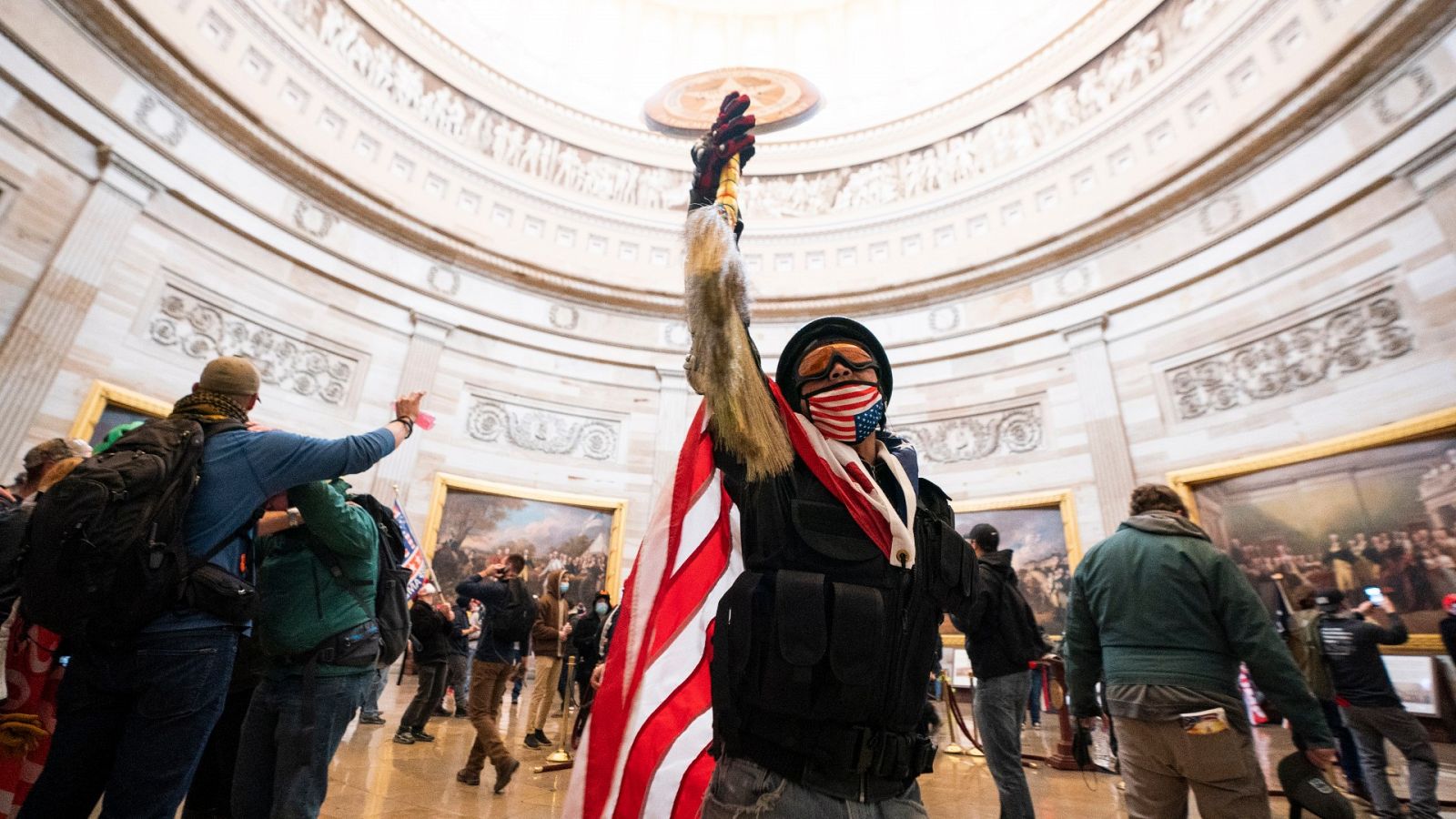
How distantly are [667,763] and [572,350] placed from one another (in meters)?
13.4

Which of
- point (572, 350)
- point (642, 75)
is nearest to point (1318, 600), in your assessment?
point (572, 350)

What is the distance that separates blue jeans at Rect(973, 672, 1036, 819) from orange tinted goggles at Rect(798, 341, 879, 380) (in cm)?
302

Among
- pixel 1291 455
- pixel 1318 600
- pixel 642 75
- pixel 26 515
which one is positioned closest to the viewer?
pixel 26 515

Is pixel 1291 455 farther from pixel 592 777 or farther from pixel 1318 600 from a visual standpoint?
pixel 592 777

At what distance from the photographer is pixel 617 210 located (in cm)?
1636

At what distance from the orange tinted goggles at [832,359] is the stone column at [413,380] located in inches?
473

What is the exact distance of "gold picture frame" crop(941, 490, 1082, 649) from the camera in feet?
35.6

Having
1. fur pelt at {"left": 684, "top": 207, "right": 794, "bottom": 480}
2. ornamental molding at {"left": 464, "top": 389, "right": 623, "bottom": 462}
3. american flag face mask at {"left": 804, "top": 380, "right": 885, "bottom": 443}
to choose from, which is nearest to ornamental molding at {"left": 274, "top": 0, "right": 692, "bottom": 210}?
ornamental molding at {"left": 464, "top": 389, "right": 623, "bottom": 462}

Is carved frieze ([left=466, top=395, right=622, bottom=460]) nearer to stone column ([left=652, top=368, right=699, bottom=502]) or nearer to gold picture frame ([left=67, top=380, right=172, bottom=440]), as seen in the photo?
stone column ([left=652, top=368, right=699, bottom=502])

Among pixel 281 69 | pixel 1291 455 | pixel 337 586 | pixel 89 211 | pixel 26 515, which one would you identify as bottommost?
pixel 337 586

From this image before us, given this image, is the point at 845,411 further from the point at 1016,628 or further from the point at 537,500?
the point at 537,500

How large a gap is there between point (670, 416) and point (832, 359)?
13.0 meters

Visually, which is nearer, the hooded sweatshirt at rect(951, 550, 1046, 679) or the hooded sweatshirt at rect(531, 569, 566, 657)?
the hooded sweatshirt at rect(951, 550, 1046, 679)

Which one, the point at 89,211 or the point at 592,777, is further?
the point at 89,211
